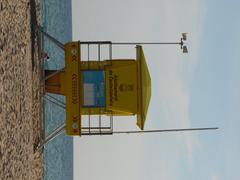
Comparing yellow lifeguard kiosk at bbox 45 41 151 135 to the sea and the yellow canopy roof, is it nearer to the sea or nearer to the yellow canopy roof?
the yellow canopy roof

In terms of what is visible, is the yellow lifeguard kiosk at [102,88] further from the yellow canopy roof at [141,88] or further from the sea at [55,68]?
the sea at [55,68]

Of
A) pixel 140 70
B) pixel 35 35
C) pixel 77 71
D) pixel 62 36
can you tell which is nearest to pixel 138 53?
pixel 140 70

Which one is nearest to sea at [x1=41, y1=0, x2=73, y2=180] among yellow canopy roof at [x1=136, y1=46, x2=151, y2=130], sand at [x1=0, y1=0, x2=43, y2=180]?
sand at [x1=0, y1=0, x2=43, y2=180]

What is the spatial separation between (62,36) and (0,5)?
26.6 m

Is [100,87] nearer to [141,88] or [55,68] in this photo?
[141,88]

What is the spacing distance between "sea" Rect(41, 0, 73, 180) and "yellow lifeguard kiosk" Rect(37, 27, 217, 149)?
343 inches

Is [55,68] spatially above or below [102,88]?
above

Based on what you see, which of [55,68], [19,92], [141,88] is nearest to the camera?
[19,92]

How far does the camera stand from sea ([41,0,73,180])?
2809 cm

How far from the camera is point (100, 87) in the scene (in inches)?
627

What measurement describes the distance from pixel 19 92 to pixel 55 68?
17242 millimetres

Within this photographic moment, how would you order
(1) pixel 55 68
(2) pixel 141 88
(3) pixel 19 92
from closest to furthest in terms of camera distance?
(3) pixel 19 92 < (2) pixel 141 88 < (1) pixel 55 68

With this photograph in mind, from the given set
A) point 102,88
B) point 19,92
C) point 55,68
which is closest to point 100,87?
point 102,88

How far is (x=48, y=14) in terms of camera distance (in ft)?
97.7
